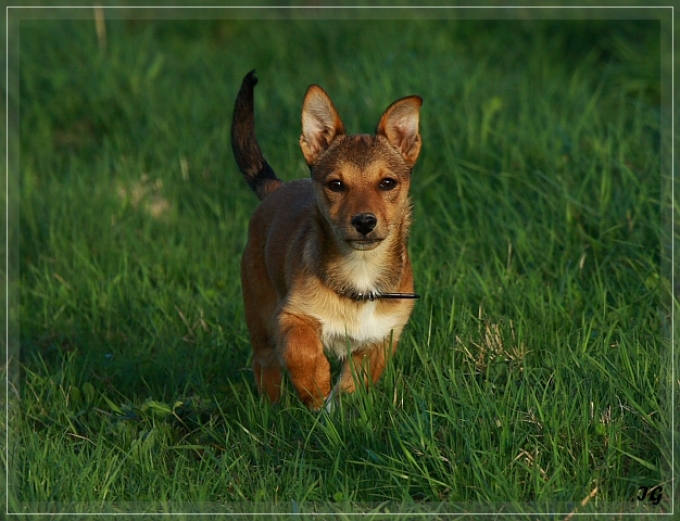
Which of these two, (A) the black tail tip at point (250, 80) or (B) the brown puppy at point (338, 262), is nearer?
(B) the brown puppy at point (338, 262)

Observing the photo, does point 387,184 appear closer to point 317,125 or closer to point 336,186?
point 336,186

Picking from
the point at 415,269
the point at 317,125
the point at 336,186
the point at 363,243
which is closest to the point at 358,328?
the point at 363,243

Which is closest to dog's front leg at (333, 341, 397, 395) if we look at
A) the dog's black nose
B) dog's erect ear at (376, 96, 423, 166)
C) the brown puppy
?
the brown puppy

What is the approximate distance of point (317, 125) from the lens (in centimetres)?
516

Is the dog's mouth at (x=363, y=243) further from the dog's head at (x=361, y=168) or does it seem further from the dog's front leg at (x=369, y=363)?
the dog's front leg at (x=369, y=363)

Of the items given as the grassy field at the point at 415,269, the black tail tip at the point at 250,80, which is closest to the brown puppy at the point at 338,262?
the grassy field at the point at 415,269

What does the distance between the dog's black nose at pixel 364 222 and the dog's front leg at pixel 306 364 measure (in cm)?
54

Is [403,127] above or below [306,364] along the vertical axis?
above

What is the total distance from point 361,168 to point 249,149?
1.13 metres

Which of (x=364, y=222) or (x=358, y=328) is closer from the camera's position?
(x=364, y=222)

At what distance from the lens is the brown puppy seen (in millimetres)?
4734

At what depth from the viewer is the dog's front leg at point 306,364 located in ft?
15.5

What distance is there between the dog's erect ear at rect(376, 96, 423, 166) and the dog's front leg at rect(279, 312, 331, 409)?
3.47 ft

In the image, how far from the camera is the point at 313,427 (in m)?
4.27
